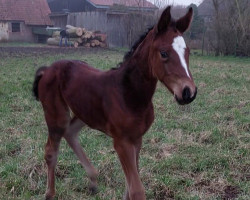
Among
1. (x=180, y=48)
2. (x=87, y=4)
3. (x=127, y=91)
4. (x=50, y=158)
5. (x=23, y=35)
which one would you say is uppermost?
(x=87, y=4)

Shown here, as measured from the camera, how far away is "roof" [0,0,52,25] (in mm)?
34466

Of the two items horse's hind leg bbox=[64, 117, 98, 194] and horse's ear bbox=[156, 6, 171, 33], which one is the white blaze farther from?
horse's hind leg bbox=[64, 117, 98, 194]

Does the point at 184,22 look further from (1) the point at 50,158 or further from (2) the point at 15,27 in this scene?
(2) the point at 15,27

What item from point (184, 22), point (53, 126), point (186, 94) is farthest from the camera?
point (53, 126)

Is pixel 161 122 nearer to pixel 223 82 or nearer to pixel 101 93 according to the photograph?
pixel 101 93

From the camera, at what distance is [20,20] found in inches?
1355

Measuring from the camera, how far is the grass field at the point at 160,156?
159 inches

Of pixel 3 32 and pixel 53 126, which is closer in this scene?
pixel 53 126

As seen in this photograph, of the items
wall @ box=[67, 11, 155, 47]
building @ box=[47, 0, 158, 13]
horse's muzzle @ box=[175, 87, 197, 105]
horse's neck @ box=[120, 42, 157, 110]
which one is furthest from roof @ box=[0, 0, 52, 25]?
horse's muzzle @ box=[175, 87, 197, 105]

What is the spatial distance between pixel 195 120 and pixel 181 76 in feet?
14.0

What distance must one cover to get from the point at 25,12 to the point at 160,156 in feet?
112

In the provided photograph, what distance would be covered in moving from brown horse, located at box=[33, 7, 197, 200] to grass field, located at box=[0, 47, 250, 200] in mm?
544

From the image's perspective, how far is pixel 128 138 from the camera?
118 inches

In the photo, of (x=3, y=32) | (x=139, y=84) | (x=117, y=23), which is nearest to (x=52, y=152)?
(x=139, y=84)
